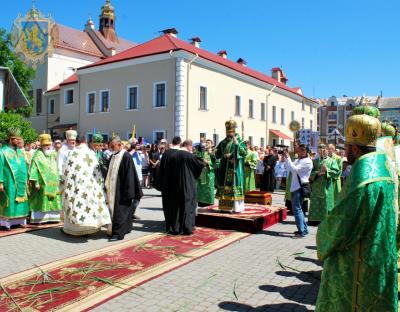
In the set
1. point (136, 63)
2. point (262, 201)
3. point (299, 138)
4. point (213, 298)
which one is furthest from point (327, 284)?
point (136, 63)

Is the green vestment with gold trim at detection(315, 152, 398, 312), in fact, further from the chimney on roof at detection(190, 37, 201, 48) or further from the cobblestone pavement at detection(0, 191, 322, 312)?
the chimney on roof at detection(190, 37, 201, 48)

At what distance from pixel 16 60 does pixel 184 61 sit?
14442 millimetres

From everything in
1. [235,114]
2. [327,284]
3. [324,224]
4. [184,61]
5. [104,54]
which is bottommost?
[327,284]

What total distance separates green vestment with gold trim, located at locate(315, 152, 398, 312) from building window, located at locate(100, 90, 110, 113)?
27.1 metres

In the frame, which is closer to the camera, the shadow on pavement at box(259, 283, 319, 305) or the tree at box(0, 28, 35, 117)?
the shadow on pavement at box(259, 283, 319, 305)

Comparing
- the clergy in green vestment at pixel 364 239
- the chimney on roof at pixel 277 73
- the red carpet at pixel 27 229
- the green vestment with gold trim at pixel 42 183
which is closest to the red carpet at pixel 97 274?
the red carpet at pixel 27 229

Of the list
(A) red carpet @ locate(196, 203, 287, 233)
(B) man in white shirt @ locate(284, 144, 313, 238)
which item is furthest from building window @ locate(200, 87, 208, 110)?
(B) man in white shirt @ locate(284, 144, 313, 238)

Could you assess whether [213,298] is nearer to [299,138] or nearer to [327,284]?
[327,284]

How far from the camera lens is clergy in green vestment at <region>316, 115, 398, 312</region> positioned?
273 centimetres

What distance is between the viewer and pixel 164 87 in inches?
1016

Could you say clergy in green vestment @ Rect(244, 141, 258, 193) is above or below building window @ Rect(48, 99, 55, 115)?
below

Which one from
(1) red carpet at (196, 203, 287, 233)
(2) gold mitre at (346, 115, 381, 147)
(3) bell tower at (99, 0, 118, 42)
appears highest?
(3) bell tower at (99, 0, 118, 42)

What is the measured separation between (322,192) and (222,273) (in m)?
3.78

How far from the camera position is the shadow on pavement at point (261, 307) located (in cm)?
436
